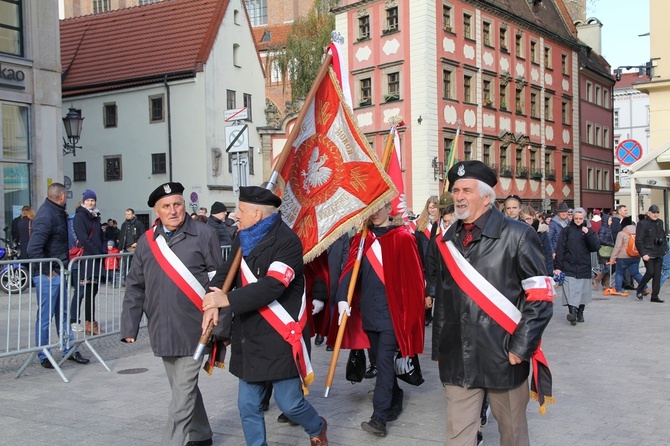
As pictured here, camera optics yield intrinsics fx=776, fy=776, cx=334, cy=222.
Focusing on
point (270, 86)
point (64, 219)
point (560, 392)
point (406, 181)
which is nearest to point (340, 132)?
point (560, 392)

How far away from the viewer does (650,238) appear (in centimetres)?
1552

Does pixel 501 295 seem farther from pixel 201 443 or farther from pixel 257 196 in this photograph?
pixel 201 443

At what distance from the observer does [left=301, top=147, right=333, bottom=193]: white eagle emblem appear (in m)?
6.58

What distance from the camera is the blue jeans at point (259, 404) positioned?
4.92 metres

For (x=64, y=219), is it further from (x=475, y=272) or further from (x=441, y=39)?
(x=441, y=39)

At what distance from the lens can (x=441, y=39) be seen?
3734 cm

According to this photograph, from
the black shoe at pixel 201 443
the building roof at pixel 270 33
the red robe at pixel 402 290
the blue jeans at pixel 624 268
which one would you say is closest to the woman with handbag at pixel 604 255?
the blue jeans at pixel 624 268

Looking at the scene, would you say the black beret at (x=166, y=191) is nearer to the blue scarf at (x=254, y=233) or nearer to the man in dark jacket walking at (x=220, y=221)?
the blue scarf at (x=254, y=233)

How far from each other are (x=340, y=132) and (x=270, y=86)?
57.7 metres

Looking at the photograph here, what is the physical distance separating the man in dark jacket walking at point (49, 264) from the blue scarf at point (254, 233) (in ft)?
14.6

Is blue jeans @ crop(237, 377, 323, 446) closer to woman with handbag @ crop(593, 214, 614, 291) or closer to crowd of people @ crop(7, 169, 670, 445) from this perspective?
crowd of people @ crop(7, 169, 670, 445)

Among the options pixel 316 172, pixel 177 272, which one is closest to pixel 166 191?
pixel 177 272

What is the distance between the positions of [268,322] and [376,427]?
162cm

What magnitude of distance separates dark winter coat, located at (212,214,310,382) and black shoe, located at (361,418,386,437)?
4.36 ft
